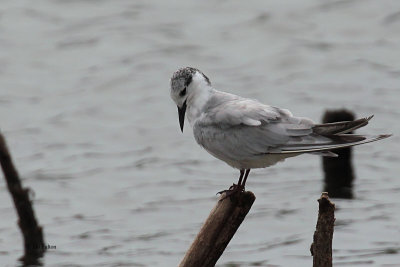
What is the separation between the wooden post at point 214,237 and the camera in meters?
6.82

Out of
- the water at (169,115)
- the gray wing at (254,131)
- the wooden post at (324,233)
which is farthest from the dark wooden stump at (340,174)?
the wooden post at (324,233)

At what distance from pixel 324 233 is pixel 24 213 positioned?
16.7 ft

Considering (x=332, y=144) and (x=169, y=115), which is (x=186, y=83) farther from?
(x=169, y=115)

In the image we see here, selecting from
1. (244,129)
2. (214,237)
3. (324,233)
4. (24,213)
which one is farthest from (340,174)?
(324,233)

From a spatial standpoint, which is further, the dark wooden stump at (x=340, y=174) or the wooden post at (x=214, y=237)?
the dark wooden stump at (x=340, y=174)

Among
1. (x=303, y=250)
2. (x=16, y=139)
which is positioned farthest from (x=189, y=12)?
(x=303, y=250)

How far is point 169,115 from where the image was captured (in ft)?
52.3

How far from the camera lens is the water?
1205 centimetres

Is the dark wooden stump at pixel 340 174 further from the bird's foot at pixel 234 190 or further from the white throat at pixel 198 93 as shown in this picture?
the bird's foot at pixel 234 190

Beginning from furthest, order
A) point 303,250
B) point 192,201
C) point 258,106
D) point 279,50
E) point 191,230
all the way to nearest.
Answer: point 279,50 < point 192,201 < point 191,230 < point 303,250 < point 258,106

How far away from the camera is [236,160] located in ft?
24.6

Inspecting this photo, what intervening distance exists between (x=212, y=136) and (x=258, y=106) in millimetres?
398

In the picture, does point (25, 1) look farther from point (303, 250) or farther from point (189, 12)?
point (303, 250)

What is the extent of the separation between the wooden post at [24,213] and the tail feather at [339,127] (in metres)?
3.97
